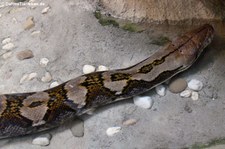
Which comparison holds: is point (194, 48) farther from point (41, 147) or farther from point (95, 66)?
point (41, 147)

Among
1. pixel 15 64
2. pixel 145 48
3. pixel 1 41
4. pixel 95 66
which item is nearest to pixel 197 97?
pixel 145 48

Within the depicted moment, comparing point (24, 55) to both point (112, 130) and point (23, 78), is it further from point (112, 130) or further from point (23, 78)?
point (112, 130)

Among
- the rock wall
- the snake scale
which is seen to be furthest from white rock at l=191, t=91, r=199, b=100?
the rock wall

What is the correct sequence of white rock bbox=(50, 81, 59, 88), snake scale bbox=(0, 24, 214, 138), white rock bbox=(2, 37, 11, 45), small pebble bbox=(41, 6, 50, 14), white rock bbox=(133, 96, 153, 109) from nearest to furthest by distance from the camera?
snake scale bbox=(0, 24, 214, 138) → white rock bbox=(133, 96, 153, 109) → white rock bbox=(50, 81, 59, 88) → white rock bbox=(2, 37, 11, 45) → small pebble bbox=(41, 6, 50, 14)

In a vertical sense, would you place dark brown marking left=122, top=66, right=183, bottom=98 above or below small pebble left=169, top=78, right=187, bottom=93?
above

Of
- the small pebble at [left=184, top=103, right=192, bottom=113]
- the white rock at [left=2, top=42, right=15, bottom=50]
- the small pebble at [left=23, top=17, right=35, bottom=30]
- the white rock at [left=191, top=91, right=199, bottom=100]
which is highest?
the small pebble at [left=23, top=17, right=35, bottom=30]

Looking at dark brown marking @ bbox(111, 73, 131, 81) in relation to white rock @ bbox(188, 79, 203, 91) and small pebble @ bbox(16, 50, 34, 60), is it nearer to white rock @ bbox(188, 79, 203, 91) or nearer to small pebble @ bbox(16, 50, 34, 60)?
white rock @ bbox(188, 79, 203, 91)

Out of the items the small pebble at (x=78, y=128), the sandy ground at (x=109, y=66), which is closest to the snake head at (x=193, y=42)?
the sandy ground at (x=109, y=66)
